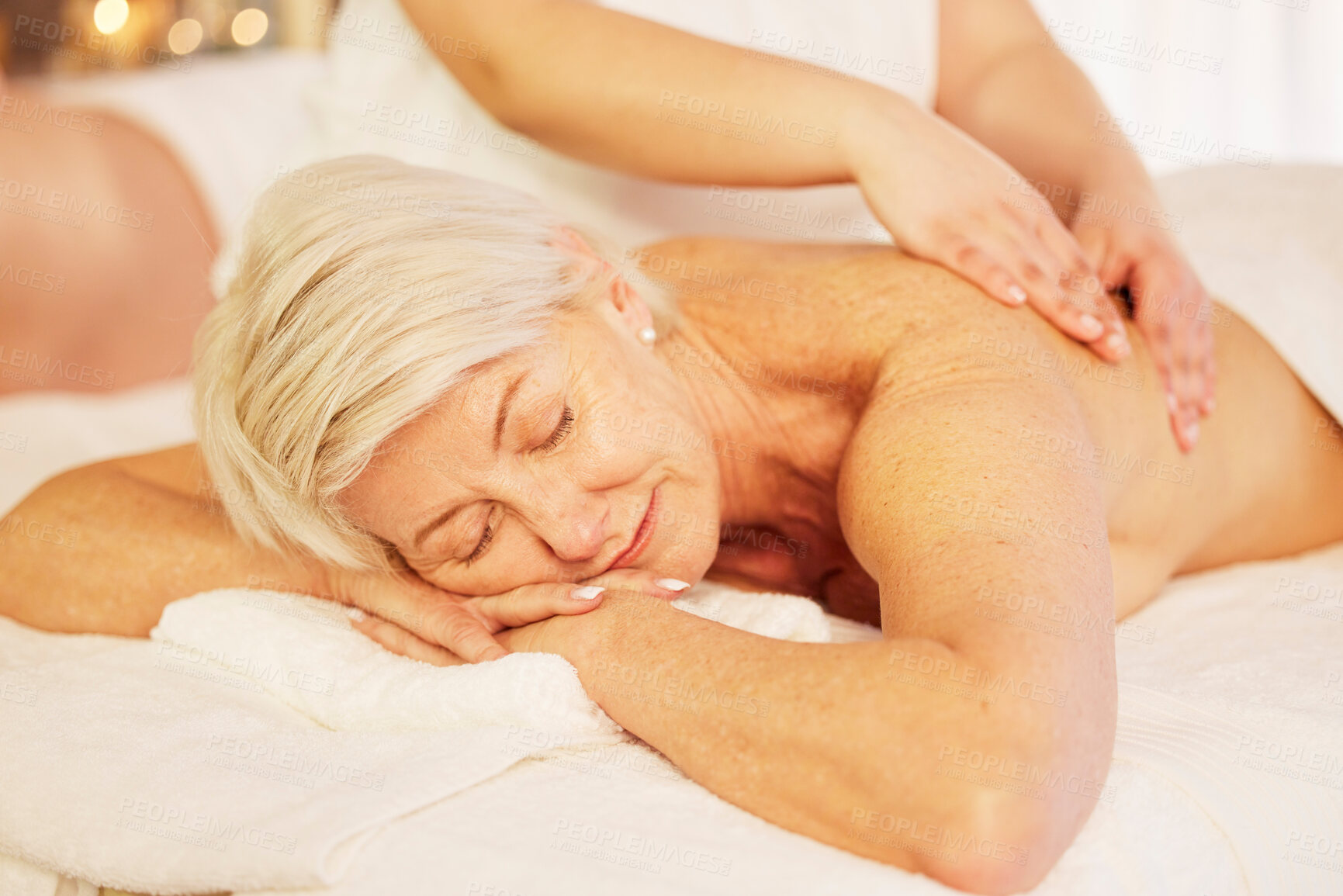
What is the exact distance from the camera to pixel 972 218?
1351 mm

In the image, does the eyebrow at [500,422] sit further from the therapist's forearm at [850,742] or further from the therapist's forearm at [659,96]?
the therapist's forearm at [659,96]

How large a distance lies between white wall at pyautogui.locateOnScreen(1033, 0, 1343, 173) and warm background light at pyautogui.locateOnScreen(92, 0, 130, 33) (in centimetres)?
272

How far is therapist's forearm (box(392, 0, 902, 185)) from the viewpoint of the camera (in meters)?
1.46

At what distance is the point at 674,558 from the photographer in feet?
4.01

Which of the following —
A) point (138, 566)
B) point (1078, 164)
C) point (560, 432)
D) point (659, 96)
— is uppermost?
point (659, 96)

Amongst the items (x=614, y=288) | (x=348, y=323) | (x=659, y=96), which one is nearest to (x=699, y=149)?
(x=659, y=96)

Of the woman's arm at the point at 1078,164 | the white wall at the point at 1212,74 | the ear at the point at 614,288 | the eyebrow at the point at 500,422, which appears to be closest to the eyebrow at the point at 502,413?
the eyebrow at the point at 500,422

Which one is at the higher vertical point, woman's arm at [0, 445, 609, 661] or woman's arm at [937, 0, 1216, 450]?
woman's arm at [937, 0, 1216, 450]

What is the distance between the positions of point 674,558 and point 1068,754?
1.58ft

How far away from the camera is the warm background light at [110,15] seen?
342 cm

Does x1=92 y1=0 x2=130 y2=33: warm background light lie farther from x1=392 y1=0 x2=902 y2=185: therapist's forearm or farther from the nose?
the nose

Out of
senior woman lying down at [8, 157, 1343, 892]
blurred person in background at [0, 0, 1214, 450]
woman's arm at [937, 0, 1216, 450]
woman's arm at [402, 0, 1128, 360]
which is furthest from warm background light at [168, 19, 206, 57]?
woman's arm at [937, 0, 1216, 450]

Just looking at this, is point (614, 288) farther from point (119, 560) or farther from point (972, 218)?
point (119, 560)

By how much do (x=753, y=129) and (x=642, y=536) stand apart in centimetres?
61
